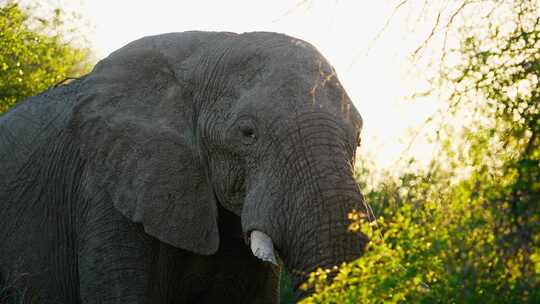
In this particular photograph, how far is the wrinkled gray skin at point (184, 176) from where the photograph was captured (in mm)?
5191

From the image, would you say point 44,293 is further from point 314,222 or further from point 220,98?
point 314,222

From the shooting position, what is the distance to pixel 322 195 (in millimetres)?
5047

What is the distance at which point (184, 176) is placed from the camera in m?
5.93

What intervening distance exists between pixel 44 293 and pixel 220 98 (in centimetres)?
178

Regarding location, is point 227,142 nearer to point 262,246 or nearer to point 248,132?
point 248,132

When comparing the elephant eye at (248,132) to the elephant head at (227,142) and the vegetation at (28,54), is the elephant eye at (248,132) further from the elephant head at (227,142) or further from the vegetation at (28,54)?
the vegetation at (28,54)

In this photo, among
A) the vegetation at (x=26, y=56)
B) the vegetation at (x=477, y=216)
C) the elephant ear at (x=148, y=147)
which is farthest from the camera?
the vegetation at (x=26, y=56)

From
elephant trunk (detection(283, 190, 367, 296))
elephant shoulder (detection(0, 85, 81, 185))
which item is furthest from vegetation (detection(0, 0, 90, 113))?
elephant trunk (detection(283, 190, 367, 296))

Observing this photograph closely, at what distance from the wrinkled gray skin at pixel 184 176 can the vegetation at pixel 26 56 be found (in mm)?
4409

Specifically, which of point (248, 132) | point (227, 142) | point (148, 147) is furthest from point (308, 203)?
point (148, 147)

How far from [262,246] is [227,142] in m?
0.71

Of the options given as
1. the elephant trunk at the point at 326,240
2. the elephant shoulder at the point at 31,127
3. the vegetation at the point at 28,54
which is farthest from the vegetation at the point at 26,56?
the elephant trunk at the point at 326,240

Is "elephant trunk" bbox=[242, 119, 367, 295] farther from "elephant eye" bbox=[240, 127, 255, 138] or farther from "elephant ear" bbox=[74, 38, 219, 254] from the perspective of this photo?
"elephant ear" bbox=[74, 38, 219, 254]

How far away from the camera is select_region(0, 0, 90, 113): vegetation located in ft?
38.3
